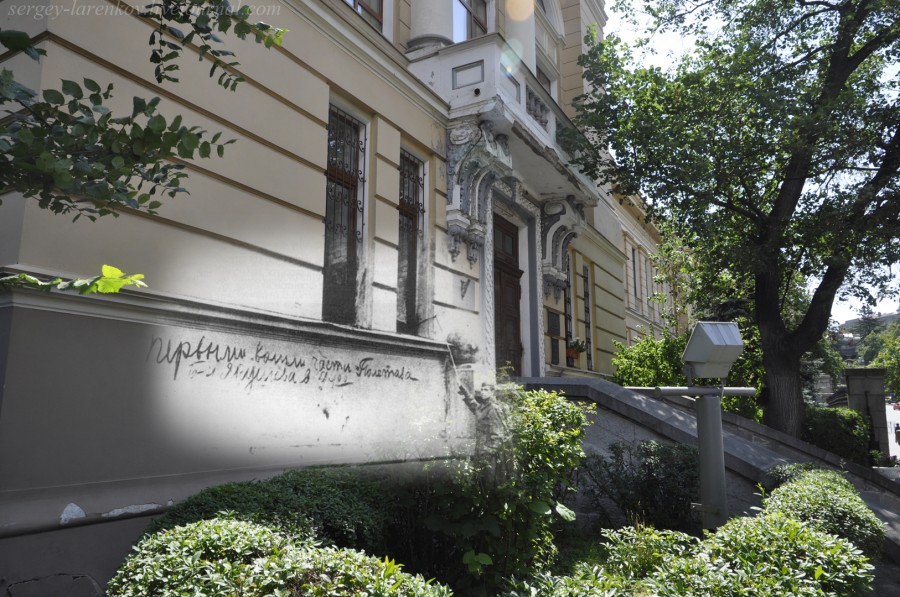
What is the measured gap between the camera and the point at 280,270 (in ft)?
24.6

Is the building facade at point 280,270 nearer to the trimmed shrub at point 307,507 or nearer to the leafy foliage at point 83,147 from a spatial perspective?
the trimmed shrub at point 307,507

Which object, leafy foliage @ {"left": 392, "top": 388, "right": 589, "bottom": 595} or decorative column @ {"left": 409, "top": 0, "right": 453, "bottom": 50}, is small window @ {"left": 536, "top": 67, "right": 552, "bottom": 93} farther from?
leafy foliage @ {"left": 392, "top": 388, "right": 589, "bottom": 595}

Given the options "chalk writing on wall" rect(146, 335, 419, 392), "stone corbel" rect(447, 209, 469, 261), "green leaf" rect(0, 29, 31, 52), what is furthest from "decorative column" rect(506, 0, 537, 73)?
"green leaf" rect(0, 29, 31, 52)

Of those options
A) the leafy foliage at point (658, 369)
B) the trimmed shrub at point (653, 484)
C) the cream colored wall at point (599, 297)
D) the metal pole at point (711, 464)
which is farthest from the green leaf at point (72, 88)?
the leafy foliage at point (658, 369)

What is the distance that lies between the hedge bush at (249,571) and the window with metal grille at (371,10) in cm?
822

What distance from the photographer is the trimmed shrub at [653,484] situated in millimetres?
7422

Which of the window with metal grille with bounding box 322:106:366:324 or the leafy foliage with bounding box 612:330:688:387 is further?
the leafy foliage with bounding box 612:330:688:387

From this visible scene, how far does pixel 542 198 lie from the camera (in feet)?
49.0

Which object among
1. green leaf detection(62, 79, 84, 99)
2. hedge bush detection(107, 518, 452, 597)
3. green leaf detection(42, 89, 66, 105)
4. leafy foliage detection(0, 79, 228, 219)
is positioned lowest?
hedge bush detection(107, 518, 452, 597)

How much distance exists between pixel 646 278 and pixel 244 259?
23.5m

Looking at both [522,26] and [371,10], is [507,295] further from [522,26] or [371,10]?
[371,10]

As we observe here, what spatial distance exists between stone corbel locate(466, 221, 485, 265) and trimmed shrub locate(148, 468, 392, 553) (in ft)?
21.4

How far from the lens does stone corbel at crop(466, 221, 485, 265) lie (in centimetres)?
1140

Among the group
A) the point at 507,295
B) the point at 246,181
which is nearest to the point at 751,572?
the point at 246,181
